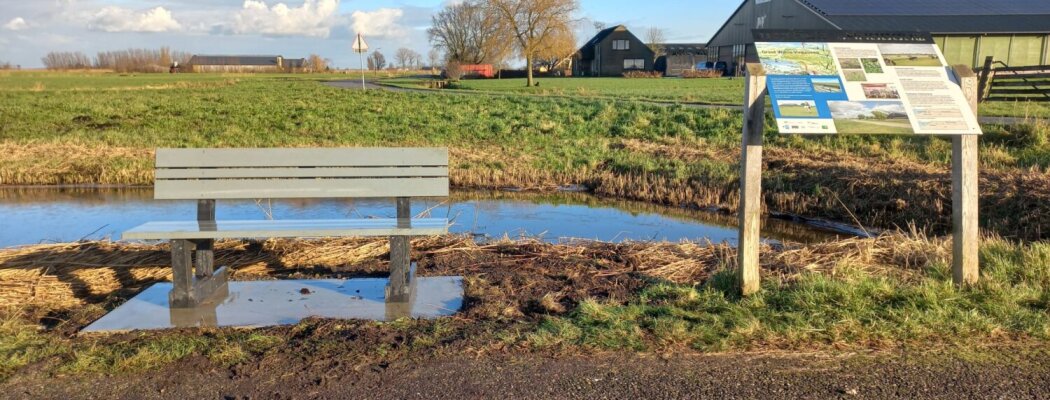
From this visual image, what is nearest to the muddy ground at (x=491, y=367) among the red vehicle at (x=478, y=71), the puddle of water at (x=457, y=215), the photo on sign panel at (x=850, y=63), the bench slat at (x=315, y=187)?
the bench slat at (x=315, y=187)

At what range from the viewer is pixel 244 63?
404ft

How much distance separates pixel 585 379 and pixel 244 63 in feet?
430

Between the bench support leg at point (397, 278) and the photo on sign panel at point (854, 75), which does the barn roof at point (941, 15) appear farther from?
the bench support leg at point (397, 278)

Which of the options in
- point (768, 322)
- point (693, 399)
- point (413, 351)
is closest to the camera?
point (693, 399)

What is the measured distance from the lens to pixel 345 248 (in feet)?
21.2

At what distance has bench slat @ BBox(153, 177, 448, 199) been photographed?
5113mm

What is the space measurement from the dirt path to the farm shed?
2470 inches

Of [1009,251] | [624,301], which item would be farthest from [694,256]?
[1009,251]

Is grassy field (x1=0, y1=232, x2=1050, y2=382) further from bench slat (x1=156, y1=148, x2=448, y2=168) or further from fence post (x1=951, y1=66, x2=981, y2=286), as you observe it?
bench slat (x1=156, y1=148, x2=448, y2=168)

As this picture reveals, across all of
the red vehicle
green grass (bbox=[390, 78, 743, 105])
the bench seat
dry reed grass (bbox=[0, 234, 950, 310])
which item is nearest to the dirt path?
the bench seat

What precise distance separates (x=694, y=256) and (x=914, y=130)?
6.73 ft

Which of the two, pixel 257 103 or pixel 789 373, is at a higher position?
pixel 257 103

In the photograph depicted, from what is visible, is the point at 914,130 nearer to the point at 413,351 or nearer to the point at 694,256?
the point at 694,256

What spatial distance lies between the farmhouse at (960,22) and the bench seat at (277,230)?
36.3m
